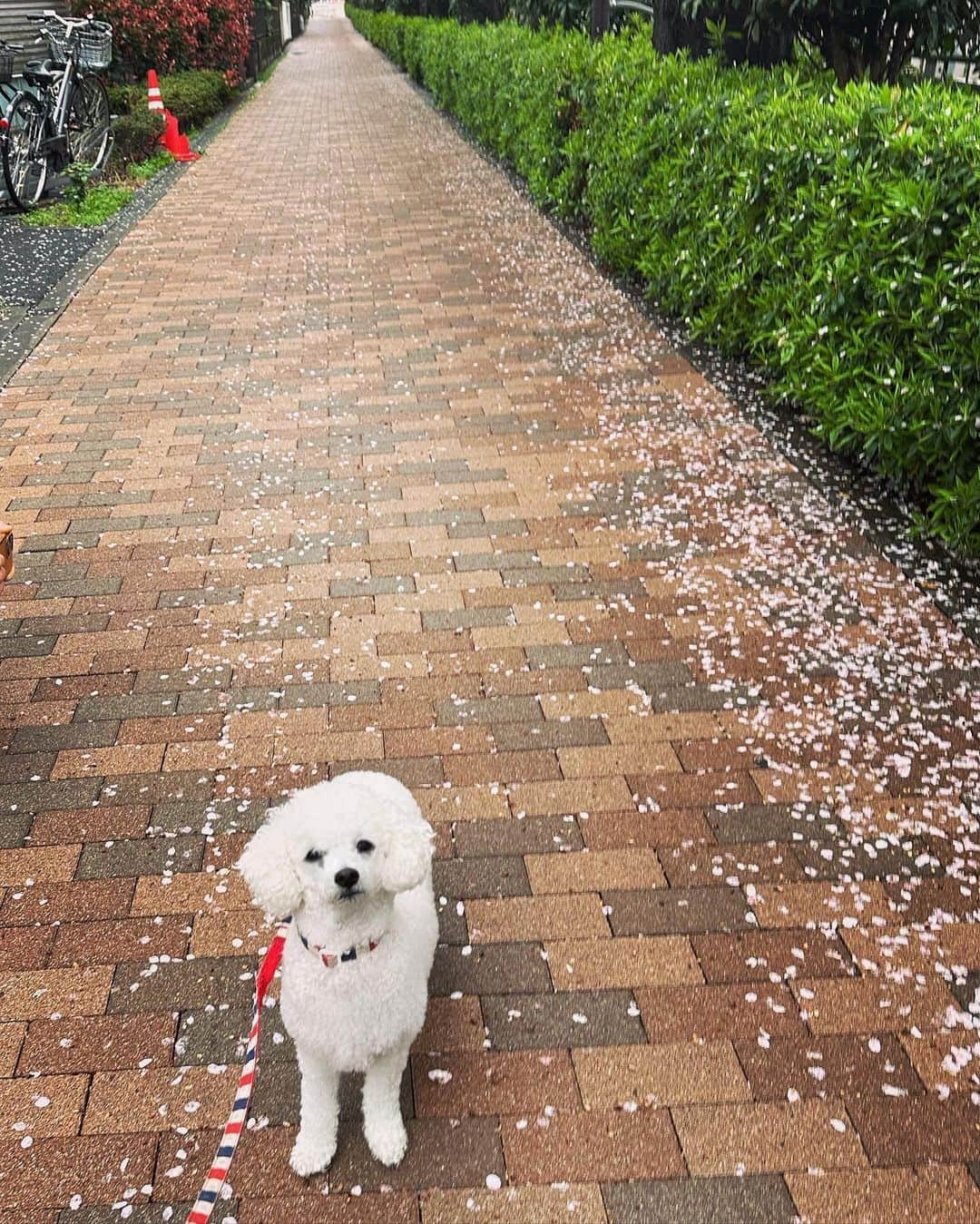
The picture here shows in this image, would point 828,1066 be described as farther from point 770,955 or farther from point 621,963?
point 621,963

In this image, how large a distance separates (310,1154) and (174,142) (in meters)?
15.1

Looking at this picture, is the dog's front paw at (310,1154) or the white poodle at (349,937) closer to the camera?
the white poodle at (349,937)

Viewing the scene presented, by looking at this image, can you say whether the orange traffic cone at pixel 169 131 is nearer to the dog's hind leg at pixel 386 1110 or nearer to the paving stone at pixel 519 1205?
the dog's hind leg at pixel 386 1110

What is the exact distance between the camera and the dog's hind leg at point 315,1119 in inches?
77.9

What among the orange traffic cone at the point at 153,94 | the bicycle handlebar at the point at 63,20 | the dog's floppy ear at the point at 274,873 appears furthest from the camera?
the orange traffic cone at the point at 153,94

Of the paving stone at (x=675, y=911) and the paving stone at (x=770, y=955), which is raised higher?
the paving stone at (x=770, y=955)

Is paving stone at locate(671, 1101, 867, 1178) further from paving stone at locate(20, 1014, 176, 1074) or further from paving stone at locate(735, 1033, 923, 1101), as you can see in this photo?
paving stone at locate(20, 1014, 176, 1074)

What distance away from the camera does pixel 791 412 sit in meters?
5.60

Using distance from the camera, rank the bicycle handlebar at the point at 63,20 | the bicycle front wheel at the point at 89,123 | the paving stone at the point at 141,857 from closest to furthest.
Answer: the paving stone at the point at 141,857 → the bicycle handlebar at the point at 63,20 → the bicycle front wheel at the point at 89,123

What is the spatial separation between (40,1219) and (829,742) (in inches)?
94.5

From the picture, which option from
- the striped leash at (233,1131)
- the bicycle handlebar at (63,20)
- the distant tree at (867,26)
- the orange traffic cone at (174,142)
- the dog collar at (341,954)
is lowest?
the orange traffic cone at (174,142)

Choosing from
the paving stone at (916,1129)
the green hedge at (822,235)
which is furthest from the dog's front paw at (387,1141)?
the green hedge at (822,235)

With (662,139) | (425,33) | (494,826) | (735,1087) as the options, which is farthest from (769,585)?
(425,33)

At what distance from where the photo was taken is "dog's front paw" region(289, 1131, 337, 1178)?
1.98 m
